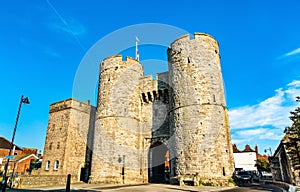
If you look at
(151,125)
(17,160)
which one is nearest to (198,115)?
(151,125)

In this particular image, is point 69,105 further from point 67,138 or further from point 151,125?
point 151,125

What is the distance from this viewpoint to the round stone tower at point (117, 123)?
60.7 feet

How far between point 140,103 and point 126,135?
3745 mm

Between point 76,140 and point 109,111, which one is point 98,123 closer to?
point 109,111

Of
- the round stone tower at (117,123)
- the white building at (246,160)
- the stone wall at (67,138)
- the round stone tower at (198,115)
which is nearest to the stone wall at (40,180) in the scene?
the stone wall at (67,138)

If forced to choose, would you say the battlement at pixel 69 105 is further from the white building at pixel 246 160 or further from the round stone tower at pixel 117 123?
the white building at pixel 246 160

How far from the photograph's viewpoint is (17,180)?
604 inches

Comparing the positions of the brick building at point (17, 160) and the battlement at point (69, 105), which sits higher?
the battlement at point (69, 105)

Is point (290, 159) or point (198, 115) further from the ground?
point (198, 115)

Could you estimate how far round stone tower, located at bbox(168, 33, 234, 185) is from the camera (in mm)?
15094

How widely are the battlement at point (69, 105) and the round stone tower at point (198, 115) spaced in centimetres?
1141

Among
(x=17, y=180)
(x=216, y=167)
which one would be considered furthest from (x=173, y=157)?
(x=17, y=180)

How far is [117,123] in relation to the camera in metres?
19.7

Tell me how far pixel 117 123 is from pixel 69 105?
6890 millimetres
